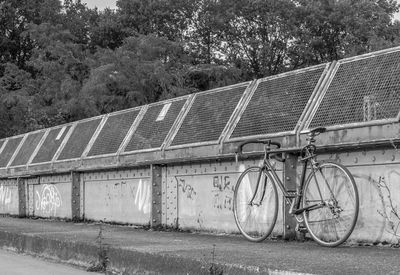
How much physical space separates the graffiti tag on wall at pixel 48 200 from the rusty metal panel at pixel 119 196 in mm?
1313

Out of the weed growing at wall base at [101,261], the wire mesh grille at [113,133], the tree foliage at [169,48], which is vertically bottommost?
the weed growing at wall base at [101,261]

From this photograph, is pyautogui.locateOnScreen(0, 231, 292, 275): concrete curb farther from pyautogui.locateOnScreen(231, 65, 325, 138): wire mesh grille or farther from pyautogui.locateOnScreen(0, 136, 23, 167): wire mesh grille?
pyautogui.locateOnScreen(0, 136, 23, 167): wire mesh grille

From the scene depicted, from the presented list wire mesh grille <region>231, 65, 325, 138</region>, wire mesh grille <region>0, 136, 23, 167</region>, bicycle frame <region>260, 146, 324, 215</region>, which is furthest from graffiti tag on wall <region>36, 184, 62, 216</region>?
bicycle frame <region>260, 146, 324, 215</region>

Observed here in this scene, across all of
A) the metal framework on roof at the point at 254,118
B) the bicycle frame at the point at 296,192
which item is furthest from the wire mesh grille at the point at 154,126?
the bicycle frame at the point at 296,192

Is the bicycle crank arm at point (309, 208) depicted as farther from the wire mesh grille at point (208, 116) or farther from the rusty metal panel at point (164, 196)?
→ the rusty metal panel at point (164, 196)

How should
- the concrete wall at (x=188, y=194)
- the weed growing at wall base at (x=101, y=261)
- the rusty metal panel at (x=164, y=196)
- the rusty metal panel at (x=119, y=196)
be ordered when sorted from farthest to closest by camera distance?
the rusty metal panel at (x=119, y=196), the rusty metal panel at (x=164, y=196), the weed growing at wall base at (x=101, y=261), the concrete wall at (x=188, y=194)

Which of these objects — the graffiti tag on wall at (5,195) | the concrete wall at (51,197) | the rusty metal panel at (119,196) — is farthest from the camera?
the graffiti tag on wall at (5,195)

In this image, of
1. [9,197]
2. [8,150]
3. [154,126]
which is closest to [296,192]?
[154,126]

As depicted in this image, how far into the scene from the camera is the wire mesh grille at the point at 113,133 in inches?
422

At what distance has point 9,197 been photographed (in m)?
14.7

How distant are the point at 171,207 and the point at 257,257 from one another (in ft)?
12.4

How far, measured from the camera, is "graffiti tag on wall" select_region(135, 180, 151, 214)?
9.26m

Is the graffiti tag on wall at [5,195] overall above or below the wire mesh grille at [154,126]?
below

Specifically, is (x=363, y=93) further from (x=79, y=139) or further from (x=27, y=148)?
(x=27, y=148)
